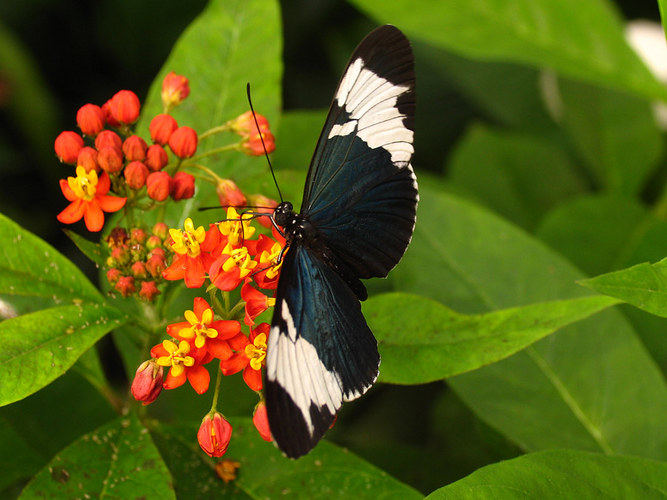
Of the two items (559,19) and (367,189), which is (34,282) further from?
(559,19)

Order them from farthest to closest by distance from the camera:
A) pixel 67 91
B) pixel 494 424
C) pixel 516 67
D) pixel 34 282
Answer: pixel 67 91 → pixel 516 67 → pixel 494 424 → pixel 34 282

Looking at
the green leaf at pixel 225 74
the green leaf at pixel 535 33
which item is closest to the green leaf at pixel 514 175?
the green leaf at pixel 535 33

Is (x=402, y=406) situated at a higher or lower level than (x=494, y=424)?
lower

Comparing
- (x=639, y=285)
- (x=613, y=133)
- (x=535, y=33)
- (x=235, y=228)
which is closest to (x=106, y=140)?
(x=235, y=228)

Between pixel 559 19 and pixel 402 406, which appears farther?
pixel 402 406

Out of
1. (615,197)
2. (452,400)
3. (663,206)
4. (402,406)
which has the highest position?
(615,197)

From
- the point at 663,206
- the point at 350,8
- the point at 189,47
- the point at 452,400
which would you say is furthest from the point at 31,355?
the point at 350,8

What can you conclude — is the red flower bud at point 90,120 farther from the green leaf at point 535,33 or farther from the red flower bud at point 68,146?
the green leaf at point 535,33
